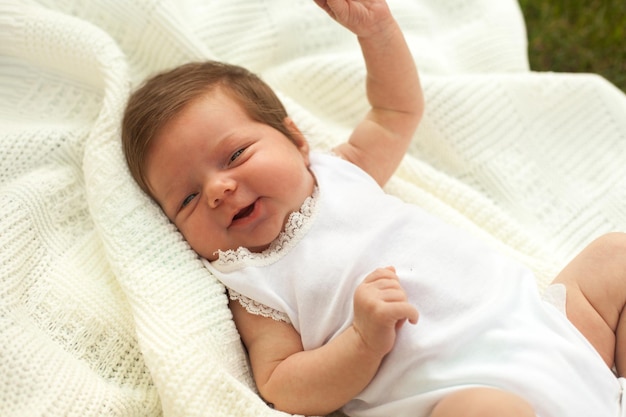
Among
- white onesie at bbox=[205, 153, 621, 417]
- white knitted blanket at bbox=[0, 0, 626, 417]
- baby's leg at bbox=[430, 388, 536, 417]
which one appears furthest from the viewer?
white knitted blanket at bbox=[0, 0, 626, 417]

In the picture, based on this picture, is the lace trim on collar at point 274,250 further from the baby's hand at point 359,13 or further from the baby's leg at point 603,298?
the baby's leg at point 603,298

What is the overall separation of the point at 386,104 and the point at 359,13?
211 millimetres

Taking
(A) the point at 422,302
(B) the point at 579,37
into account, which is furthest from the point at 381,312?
(B) the point at 579,37

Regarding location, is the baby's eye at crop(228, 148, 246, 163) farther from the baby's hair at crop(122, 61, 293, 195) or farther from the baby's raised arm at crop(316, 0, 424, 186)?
the baby's raised arm at crop(316, 0, 424, 186)

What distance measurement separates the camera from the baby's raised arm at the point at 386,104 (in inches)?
51.1

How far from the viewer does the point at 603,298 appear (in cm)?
109

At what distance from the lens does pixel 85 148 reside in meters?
1.34

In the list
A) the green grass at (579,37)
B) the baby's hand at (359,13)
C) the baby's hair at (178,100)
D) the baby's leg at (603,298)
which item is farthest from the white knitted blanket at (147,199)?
the green grass at (579,37)

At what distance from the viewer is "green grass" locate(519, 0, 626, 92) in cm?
207

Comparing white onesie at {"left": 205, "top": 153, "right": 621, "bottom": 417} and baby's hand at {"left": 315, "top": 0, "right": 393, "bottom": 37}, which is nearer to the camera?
white onesie at {"left": 205, "top": 153, "right": 621, "bottom": 417}

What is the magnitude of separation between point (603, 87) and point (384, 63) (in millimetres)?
609

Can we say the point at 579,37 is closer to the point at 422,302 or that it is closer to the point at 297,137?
the point at 297,137

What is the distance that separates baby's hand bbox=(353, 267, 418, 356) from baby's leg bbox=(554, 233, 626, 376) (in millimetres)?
327

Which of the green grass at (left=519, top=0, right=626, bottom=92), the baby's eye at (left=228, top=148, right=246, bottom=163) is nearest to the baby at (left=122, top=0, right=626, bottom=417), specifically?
the baby's eye at (left=228, top=148, right=246, bottom=163)
